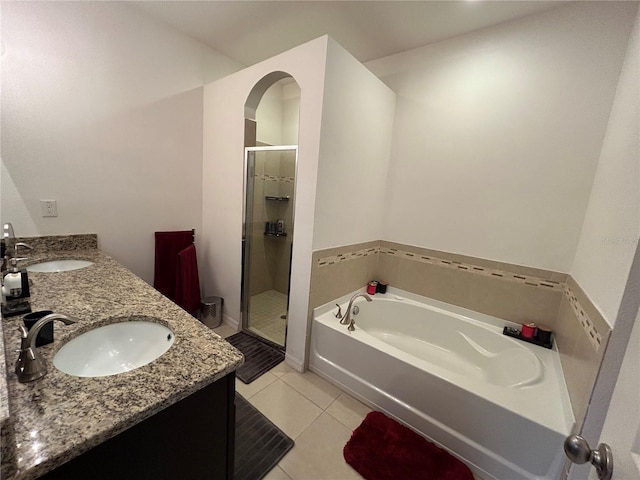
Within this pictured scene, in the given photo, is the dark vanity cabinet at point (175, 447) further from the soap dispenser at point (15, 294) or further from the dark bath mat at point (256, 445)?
the soap dispenser at point (15, 294)

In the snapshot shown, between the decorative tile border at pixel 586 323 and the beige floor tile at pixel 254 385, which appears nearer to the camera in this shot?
the decorative tile border at pixel 586 323

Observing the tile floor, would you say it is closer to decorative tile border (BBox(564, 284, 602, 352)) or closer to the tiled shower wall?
the tiled shower wall

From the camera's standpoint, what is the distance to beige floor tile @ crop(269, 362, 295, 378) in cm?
191

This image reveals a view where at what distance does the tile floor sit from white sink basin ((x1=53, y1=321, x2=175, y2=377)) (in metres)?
0.87

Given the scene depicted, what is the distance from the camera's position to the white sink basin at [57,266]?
59.3 inches

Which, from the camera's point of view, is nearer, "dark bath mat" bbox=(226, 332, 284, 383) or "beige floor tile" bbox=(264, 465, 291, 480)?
"beige floor tile" bbox=(264, 465, 291, 480)

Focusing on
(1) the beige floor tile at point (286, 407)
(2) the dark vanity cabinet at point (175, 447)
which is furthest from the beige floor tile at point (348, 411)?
(2) the dark vanity cabinet at point (175, 447)

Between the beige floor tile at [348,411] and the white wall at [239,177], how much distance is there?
40 cm

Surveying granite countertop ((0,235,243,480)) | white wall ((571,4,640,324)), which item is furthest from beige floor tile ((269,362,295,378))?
white wall ((571,4,640,324))

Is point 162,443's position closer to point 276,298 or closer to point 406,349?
point 406,349

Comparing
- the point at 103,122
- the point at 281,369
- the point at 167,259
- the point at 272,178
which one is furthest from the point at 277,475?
the point at 103,122

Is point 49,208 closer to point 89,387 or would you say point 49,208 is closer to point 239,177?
point 239,177

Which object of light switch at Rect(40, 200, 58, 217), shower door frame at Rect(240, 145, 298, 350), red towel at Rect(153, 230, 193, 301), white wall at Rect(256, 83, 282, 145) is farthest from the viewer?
white wall at Rect(256, 83, 282, 145)

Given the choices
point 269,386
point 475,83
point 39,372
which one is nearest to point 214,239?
point 269,386
